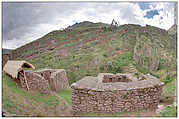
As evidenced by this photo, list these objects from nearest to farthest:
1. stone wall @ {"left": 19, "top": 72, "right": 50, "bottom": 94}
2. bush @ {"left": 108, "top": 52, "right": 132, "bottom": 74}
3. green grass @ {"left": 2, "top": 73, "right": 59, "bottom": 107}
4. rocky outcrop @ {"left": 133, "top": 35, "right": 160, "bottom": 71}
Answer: green grass @ {"left": 2, "top": 73, "right": 59, "bottom": 107} → stone wall @ {"left": 19, "top": 72, "right": 50, "bottom": 94} → rocky outcrop @ {"left": 133, "top": 35, "right": 160, "bottom": 71} → bush @ {"left": 108, "top": 52, "right": 132, "bottom": 74}

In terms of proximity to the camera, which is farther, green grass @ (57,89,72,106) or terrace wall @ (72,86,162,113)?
green grass @ (57,89,72,106)

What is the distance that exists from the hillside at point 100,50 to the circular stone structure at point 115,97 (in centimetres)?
67

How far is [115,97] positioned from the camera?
4.77m

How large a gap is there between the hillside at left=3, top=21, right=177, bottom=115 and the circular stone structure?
26.4 inches

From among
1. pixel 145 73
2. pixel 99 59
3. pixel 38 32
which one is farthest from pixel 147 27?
pixel 38 32

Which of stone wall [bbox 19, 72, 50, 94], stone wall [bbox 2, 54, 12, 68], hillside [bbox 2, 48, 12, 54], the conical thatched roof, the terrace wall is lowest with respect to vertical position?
the terrace wall

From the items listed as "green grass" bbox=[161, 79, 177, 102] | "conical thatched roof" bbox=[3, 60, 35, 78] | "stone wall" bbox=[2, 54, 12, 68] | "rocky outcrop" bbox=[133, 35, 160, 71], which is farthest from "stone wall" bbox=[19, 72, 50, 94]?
"green grass" bbox=[161, 79, 177, 102]

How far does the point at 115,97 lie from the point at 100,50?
248 centimetres

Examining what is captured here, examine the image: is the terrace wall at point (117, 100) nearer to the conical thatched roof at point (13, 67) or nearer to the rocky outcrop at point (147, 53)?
the rocky outcrop at point (147, 53)

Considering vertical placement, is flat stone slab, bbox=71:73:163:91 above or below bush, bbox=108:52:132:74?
below

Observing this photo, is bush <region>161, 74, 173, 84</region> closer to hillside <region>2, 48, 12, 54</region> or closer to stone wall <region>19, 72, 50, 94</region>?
stone wall <region>19, 72, 50, 94</region>

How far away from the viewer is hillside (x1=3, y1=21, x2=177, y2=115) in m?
5.78

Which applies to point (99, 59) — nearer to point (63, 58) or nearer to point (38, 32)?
point (63, 58)

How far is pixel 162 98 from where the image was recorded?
5.04 meters
